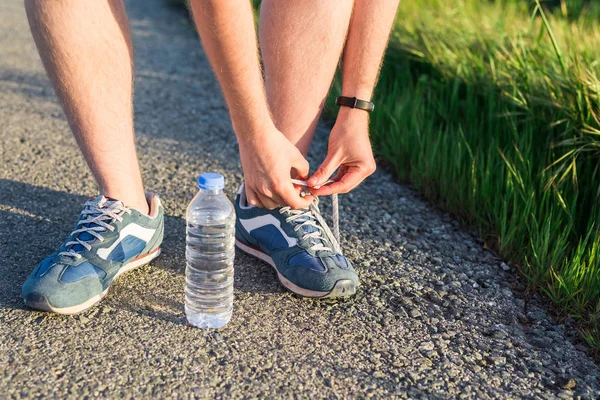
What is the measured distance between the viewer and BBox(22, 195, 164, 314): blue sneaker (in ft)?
6.93

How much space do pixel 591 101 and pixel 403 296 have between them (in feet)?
3.93

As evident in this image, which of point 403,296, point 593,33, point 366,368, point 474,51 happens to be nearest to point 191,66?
point 474,51

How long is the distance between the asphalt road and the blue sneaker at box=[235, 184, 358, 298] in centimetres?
6

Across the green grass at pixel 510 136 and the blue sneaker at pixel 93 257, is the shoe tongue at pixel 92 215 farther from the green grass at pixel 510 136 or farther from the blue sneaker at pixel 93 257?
the green grass at pixel 510 136

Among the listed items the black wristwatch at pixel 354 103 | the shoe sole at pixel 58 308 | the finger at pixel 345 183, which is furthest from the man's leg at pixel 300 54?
the shoe sole at pixel 58 308

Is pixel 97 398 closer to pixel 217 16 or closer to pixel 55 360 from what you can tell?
pixel 55 360

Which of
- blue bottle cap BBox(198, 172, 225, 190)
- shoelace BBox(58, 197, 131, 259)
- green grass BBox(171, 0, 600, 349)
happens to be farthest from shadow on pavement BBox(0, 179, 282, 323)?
green grass BBox(171, 0, 600, 349)

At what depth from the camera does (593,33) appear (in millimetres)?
3959

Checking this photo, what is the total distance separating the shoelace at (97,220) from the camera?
225 cm

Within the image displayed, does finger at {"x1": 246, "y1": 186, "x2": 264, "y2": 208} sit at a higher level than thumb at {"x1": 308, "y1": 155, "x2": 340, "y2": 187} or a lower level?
lower

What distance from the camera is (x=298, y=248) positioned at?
2.37 metres

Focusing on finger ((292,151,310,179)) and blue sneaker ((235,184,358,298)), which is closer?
finger ((292,151,310,179))

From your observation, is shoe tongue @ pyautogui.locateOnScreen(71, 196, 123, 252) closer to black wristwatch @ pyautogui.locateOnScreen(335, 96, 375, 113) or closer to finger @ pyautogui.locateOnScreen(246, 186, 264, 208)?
finger @ pyautogui.locateOnScreen(246, 186, 264, 208)

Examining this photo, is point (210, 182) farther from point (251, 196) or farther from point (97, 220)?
point (97, 220)
